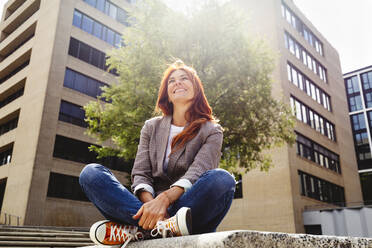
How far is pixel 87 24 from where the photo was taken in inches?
1086

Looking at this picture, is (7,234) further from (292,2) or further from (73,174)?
(292,2)

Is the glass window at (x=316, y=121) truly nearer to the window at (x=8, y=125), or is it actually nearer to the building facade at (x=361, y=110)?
the building facade at (x=361, y=110)

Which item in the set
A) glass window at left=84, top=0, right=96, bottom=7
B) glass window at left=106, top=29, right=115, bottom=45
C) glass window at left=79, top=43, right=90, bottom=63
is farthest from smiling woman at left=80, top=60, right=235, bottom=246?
glass window at left=84, top=0, right=96, bottom=7

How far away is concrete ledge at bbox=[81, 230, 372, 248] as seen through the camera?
1.28m

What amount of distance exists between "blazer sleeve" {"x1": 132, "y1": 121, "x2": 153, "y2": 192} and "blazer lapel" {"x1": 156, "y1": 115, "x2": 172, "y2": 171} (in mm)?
102

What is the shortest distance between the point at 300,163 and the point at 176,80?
906 inches

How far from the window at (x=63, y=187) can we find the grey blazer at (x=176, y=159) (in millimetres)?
22184

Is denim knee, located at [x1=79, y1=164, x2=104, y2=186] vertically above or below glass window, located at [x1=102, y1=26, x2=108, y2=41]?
below

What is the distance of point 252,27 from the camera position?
1098 inches

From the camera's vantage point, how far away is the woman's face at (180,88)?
287 centimetres

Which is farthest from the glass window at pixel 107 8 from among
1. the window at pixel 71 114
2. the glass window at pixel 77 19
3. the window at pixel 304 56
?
the window at pixel 304 56

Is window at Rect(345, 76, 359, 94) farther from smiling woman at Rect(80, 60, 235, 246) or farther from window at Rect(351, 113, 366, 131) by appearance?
smiling woman at Rect(80, 60, 235, 246)

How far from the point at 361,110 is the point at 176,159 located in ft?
164

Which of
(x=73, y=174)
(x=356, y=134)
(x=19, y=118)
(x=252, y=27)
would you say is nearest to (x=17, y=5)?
(x=19, y=118)
